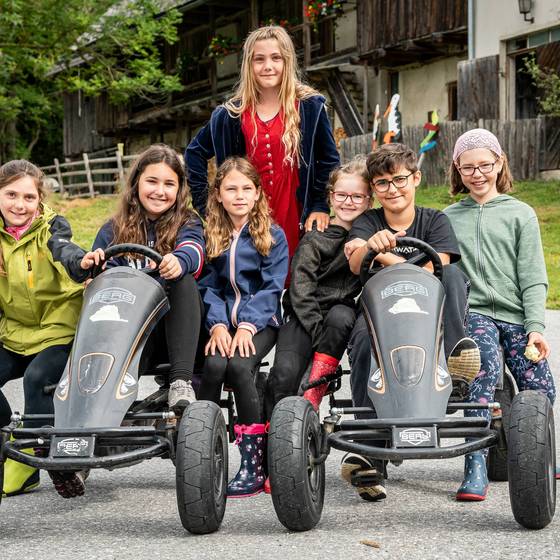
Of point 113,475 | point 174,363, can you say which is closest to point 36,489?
point 113,475

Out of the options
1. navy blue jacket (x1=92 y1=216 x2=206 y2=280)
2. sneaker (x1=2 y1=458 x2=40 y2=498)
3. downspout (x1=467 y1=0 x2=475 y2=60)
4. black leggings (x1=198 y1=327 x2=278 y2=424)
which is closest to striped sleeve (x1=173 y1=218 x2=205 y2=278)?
navy blue jacket (x1=92 y1=216 x2=206 y2=280)

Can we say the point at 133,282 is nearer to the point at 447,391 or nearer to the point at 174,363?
the point at 174,363

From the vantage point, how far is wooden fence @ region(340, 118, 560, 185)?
18672 mm

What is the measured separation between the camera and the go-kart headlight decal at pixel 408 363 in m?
3.84

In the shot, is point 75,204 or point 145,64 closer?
point 75,204

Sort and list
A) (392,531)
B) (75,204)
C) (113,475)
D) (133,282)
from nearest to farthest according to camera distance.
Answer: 1. (392,531)
2. (133,282)
3. (113,475)
4. (75,204)

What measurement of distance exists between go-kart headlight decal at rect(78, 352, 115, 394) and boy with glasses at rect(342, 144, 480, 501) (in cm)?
98

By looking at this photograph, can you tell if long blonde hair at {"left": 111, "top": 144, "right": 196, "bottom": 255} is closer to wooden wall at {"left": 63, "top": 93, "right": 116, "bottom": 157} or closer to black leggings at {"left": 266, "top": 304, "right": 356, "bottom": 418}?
black leggings at {"left": 266, "top": 304, "right": 356, "bottom": 418}

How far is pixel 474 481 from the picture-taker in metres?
4.27

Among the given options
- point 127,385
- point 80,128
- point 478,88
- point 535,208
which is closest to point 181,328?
point 127,385

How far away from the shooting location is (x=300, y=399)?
12.4ft

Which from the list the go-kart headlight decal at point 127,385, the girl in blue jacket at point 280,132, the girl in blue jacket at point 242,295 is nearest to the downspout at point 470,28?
the girl in blue jacket at point 280,132

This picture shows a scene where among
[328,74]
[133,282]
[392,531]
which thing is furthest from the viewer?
[328,74]

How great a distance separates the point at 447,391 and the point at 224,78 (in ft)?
82.5
